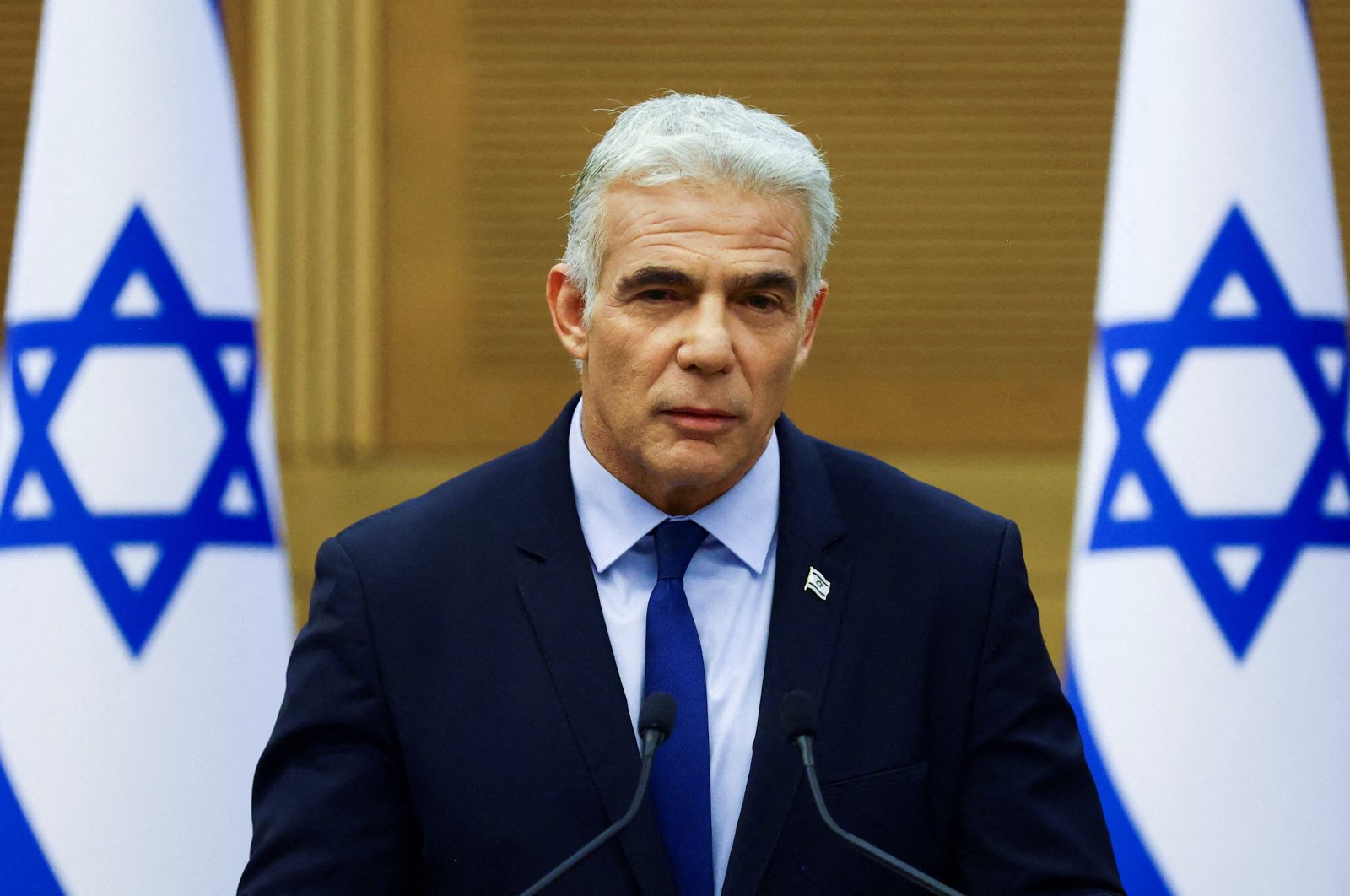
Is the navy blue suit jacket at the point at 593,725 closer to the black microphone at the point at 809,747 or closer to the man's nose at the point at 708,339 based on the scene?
the black microphone at the point at 809,747

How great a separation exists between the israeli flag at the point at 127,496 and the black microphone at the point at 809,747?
1.91m

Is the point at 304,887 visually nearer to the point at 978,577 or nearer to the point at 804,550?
the point at 804,550

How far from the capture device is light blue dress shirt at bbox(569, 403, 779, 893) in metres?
1.75

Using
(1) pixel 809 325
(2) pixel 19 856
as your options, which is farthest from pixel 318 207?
(1) pixel 809 325

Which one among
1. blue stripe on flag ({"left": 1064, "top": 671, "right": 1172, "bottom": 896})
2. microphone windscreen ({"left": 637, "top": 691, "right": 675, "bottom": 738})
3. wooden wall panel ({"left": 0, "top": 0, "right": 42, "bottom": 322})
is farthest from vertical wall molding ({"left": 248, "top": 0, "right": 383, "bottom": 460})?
microphone windscreen ({"left": 637, "top": 691, "right": 675, "bottom": 738})

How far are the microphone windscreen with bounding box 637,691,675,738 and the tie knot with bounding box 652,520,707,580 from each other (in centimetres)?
29

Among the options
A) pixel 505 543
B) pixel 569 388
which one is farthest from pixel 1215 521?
pixel 569 388

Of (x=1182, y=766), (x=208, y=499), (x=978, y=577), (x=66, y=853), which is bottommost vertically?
(x=66, y=853)

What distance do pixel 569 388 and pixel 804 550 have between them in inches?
153

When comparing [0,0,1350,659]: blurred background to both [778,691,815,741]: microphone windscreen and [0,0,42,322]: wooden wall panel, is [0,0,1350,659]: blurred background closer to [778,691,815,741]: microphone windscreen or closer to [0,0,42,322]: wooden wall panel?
[0,0,42,322]: wooden wall panel

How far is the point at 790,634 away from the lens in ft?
5.83

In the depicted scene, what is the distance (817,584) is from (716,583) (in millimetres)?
121

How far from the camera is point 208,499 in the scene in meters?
3.21

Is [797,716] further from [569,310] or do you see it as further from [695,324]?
[569,310]
